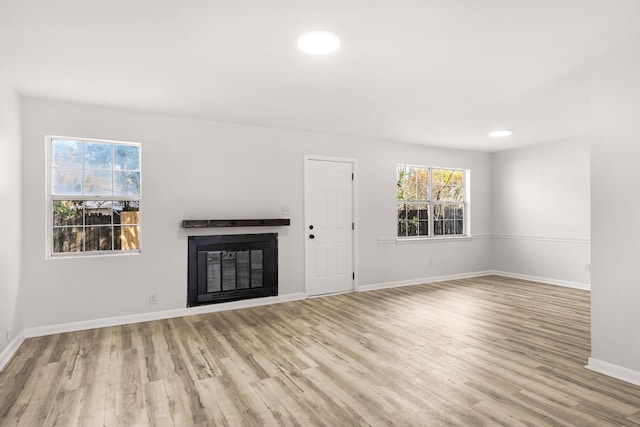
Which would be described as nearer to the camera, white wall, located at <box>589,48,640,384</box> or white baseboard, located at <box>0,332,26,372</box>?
white wall, located at <box>589,48,640,384</box>

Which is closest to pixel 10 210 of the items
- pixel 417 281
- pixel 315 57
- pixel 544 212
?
pixel 315 57

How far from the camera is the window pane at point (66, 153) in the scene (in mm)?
3809

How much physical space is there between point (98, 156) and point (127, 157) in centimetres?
29

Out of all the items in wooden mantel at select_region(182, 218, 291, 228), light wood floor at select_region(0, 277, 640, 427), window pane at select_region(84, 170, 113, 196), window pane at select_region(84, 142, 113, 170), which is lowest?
light wood floor at select_region(0, 277, 640, 427)

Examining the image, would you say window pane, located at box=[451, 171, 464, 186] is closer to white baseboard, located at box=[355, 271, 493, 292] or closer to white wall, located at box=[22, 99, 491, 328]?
white wall, located at box=[22, 99, 491, 328]

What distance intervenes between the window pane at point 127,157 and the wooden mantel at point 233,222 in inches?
Result: 35.0

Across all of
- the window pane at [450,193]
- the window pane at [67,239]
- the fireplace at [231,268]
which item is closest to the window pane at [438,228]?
the window pane at [450,193]

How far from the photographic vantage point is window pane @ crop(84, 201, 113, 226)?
3.96 meters

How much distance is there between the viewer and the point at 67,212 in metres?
3.86

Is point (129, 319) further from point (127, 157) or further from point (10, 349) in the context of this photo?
point (127, 157)

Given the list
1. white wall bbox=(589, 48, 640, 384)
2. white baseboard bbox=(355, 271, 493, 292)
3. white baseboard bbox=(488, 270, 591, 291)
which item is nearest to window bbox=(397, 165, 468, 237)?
white baseboard bbox=(355, 271, 493, 292)

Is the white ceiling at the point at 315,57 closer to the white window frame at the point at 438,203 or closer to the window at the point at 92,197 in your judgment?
the window at the point at 92,197

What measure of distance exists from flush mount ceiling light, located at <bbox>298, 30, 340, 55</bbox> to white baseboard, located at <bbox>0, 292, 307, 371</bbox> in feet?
10.8

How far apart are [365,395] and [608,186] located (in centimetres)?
237
